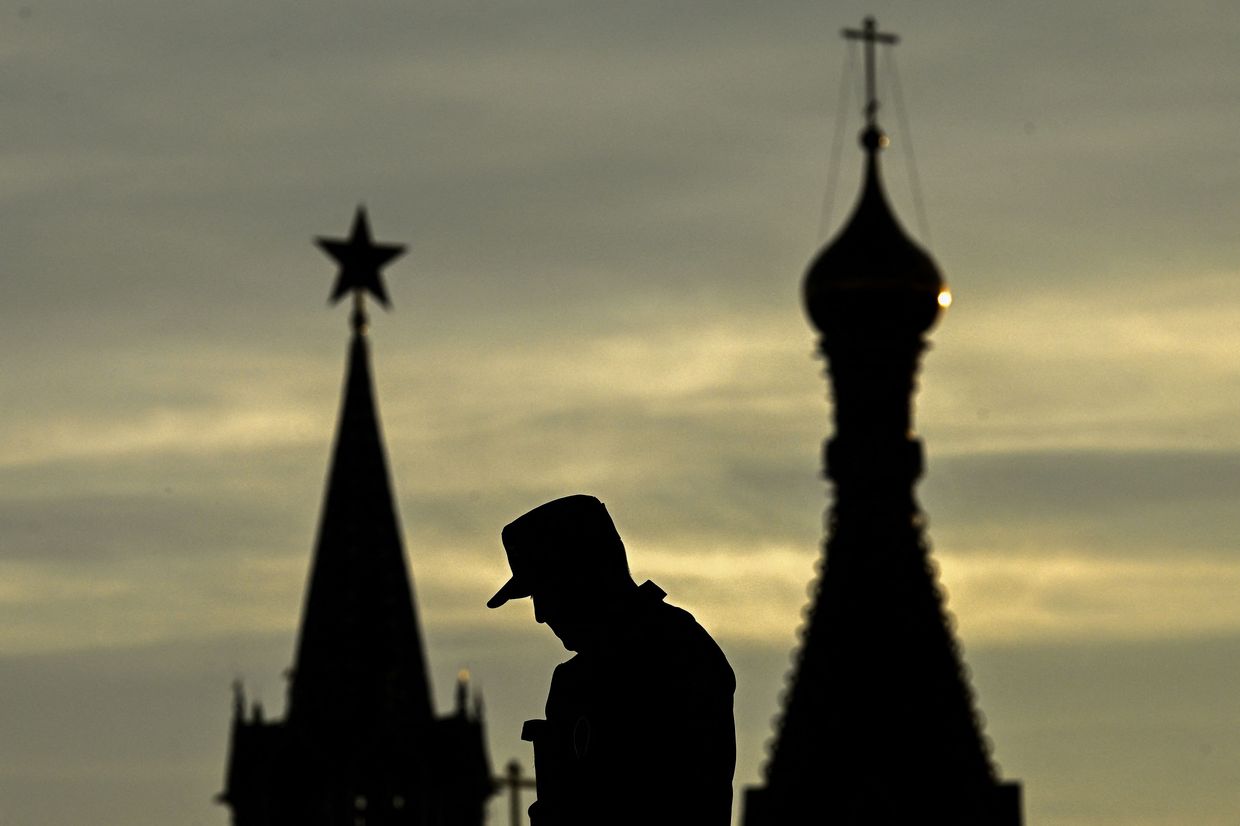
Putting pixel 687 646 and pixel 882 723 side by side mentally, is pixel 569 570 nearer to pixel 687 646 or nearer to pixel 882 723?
pixel 687 646

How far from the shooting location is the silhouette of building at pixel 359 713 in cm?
13700

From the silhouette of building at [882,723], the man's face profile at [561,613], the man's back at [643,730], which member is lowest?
the man's back at [643,730]

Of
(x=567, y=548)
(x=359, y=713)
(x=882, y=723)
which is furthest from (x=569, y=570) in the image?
(x=882, y=723)

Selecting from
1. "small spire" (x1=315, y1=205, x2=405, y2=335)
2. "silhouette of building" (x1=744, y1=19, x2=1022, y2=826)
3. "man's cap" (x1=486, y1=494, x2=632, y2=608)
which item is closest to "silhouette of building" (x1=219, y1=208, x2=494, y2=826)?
"small spire" (x1=315, y1=205, x2=405, y2=335)

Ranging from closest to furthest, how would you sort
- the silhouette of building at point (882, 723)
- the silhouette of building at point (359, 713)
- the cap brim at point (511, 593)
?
the cap brim at point (511, 593) → the silhouette of building at point (359, 713) → the silhouette of building at point (882, 723)

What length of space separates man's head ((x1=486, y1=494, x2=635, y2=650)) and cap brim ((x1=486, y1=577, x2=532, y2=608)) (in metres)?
0.03

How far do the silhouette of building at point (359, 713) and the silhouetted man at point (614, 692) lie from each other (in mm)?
117887

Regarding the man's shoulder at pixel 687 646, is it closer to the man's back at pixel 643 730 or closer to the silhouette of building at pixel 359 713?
the man's back at pixel 643 730

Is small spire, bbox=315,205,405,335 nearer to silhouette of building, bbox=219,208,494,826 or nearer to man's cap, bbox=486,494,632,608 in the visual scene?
silhouette of building, bbox=219,208,494,826

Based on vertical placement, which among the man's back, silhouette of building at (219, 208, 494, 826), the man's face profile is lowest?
the man's back

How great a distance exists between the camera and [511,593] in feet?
57.9

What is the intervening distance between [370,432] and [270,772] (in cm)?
1185

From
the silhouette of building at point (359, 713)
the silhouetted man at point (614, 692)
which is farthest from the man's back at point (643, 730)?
the silhouette of building at point (359, 713)

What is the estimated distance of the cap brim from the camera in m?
17.5
